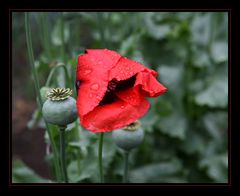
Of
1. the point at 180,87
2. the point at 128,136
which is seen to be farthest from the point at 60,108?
the point at 180,87

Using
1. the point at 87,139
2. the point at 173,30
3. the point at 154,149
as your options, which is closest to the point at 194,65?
the point at 173,30

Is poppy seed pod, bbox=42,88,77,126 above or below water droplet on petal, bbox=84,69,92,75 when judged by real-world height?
below

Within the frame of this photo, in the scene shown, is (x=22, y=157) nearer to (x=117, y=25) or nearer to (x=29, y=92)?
(x=29, y=92)

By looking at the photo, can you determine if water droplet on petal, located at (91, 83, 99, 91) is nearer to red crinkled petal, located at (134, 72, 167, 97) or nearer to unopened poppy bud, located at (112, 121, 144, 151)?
red crinkled petal, located at (134, 72, 167, 97)

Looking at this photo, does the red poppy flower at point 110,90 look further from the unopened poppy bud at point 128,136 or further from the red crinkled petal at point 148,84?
the unopened poppy bud at point 128,136

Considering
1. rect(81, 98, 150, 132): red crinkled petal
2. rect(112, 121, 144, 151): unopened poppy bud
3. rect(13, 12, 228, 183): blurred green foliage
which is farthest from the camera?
rect(13, 12, 228, 183): blurred green foliage

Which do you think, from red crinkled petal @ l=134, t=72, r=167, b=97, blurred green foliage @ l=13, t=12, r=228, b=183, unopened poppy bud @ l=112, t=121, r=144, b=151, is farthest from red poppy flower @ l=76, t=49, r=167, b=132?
blurred green foliage @ l=13, t=12, r=228, b=183

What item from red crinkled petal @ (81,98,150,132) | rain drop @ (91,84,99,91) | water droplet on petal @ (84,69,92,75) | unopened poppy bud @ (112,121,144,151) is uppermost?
water droplet on petal @ (84,69,92,75)
